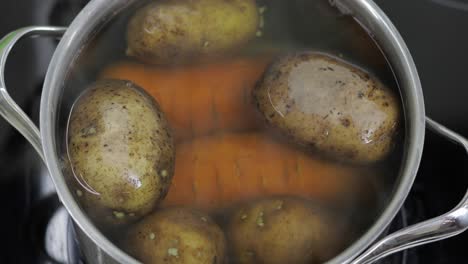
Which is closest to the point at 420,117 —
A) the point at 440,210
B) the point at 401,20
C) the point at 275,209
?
the point at 275,209

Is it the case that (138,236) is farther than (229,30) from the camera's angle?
No

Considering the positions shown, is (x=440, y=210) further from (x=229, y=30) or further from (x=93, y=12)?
(x=93, y=12)

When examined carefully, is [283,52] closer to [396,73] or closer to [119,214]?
[396,73]

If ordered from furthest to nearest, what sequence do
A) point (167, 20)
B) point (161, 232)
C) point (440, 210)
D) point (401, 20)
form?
point (401, 20) → point (440, 210) → point (167, 20) → point (161, 232)

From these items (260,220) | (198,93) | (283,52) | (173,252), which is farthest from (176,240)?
(283,52)

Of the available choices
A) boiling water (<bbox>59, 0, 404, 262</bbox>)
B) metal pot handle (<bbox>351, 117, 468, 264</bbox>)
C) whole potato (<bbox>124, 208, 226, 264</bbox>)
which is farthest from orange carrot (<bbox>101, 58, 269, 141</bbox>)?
metal pot handle (<bbox>351, 117, 468, 264</bbox>)

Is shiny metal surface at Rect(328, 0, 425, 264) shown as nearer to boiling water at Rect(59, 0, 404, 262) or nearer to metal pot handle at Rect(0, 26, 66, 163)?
boiling water at Rect(59, 0, 404, 262)
